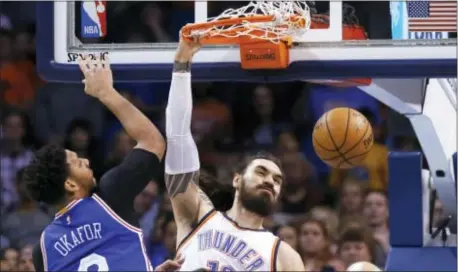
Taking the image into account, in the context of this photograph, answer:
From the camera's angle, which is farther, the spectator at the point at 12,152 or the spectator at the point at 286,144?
the spectator at the point at 12,152

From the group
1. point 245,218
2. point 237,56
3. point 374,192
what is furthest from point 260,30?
point 374,192

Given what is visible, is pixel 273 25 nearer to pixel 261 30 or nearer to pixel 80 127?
pixel 261 30

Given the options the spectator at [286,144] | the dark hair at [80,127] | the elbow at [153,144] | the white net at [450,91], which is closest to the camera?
the elbow at [153,144]

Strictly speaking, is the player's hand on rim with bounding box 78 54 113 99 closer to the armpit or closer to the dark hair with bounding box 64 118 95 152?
the armpit

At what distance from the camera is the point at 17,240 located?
9.02 m

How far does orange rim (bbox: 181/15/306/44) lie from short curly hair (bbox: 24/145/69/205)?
739 millimetres

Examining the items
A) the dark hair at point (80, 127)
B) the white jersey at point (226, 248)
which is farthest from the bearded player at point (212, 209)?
the dark hair at point (80, 127)

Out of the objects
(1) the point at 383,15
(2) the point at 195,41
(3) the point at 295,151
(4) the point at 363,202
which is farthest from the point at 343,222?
(2) the point at 195,41

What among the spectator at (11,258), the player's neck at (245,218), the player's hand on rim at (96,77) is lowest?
the spectator at (11,258)

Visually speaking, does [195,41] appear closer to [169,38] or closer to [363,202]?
[363,202]

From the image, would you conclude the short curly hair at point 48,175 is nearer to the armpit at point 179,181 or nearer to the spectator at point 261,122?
the armpit at point 179,181

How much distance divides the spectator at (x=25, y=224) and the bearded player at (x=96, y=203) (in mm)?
4100

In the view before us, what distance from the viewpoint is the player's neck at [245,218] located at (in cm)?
543

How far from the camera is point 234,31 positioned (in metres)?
5.36
